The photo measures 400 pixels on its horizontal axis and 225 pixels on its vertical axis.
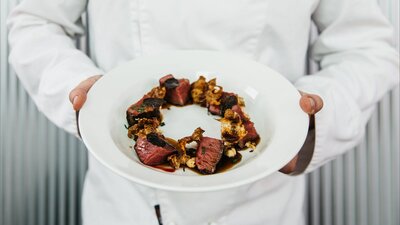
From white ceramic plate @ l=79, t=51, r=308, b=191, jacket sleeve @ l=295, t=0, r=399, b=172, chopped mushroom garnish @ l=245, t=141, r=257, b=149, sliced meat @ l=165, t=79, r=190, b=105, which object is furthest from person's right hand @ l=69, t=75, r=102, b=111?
jacket sleeve @ l=295, t=0, r=399, b=172

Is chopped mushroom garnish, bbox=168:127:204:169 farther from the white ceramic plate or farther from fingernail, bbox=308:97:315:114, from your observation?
fingernail, bbox=308:97:315:114

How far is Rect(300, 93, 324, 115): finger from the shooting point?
0.64 m

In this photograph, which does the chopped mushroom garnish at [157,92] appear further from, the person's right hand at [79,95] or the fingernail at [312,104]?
the fingernail at [312,104]

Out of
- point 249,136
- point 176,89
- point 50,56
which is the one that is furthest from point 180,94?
point 50,56

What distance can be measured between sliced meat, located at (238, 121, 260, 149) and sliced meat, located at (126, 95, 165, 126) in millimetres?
120

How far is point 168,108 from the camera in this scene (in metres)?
0.71

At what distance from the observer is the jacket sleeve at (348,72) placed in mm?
758

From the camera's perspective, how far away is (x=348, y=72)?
31.9 inches

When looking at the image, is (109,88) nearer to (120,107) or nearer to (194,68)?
(120,107)

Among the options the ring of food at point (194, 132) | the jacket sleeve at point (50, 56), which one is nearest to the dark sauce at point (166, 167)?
the ring of food at point (194, 132)

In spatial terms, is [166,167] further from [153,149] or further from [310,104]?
[310,104]

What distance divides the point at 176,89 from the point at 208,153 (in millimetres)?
128

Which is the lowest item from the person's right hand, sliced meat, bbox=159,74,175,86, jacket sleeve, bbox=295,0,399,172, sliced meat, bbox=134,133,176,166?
jacket sleeve, bbox=295,0,399,172

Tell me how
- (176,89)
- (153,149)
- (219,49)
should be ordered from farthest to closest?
1. (219,49)
2. (176,89)
3. (153,149)
